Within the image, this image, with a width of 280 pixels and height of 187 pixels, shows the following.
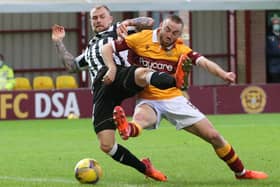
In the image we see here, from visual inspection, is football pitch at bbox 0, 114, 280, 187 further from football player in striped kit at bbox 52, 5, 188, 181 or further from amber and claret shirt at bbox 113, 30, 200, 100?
amber and claret shirt at bbox 113, 30, 200, 100

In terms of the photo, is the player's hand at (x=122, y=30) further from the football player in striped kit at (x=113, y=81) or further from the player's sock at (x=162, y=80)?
the player's sock at (x=162, y=80)

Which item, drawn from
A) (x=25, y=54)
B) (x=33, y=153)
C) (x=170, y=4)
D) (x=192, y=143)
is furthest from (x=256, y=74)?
(x=33, y=153)

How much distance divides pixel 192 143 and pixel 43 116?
7669 mm

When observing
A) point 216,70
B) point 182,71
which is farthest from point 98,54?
point 216,70

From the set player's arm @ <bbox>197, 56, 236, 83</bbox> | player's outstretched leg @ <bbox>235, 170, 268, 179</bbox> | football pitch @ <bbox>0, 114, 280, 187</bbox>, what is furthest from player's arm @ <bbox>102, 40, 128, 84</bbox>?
player's outstretched leg @ <bbox>235, 170, 268, 179</bbox>

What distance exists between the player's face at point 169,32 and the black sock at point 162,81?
42cm

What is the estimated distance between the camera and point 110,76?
380 inches

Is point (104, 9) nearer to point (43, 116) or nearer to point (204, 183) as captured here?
point (204, 183)

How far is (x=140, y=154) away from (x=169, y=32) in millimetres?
4150

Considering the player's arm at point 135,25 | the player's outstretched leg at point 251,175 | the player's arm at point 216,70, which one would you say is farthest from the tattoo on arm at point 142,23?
the player's outstretched leg at point 251,175

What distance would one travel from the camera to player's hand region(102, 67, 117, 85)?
380 inches

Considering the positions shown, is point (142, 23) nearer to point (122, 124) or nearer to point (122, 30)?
point (122, 30)

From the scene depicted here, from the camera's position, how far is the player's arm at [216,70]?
9214mm

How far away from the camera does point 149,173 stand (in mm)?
10117
